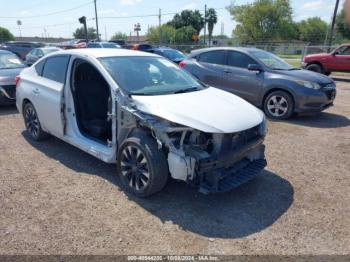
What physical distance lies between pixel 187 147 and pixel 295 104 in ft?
15.4

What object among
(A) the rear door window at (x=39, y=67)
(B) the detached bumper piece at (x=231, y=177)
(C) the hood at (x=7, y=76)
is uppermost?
(A) the rear door window at (x=39, y=67)

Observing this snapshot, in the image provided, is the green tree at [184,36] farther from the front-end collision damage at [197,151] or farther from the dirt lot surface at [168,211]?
the front-end collision damage at [197,151]

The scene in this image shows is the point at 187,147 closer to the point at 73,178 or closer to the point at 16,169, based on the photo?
the point at 73,178

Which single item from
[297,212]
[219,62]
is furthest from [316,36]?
[297,212]

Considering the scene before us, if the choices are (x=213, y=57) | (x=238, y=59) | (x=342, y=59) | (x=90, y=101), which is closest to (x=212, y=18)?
(x=342, y=59)

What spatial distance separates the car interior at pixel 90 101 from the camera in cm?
455

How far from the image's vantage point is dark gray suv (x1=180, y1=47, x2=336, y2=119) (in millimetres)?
7137

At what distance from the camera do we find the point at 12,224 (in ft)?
10.7

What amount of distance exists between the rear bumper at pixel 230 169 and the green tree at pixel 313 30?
8011 cm

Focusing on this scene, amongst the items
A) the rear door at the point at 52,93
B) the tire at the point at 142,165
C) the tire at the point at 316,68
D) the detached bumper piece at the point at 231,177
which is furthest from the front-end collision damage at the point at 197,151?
the tire at the point at 316,68

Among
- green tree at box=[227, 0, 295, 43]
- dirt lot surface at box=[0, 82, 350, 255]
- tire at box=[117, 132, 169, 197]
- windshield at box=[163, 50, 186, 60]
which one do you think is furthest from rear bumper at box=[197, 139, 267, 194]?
green tree at box=[227, 0, 295, 43]

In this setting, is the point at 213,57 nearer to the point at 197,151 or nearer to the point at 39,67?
the point at 39,67

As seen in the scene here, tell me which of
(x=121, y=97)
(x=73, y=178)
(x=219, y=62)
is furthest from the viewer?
(x=219, y=62)

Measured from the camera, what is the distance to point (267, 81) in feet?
24.3
